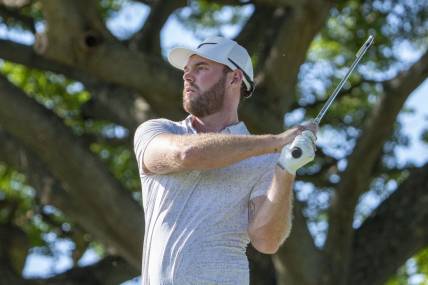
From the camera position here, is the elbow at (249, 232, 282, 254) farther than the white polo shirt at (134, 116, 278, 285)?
Yes

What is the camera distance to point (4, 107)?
11547mm

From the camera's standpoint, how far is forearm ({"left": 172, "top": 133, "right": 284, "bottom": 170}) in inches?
202

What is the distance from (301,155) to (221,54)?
0.85m

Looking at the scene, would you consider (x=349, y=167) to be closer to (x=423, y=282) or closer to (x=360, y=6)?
(x=360, y=6)

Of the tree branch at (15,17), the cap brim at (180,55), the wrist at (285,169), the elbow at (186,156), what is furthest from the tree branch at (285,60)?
the wrist at (285,169)

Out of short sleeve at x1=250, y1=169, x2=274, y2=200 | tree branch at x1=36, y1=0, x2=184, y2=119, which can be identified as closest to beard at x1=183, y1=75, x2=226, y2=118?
short sleeve at x1=250, y1=169, x2=274, y2=200

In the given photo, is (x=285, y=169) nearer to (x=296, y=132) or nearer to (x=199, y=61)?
(x=296, y=132)

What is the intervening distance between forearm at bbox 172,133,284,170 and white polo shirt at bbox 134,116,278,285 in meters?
0.13

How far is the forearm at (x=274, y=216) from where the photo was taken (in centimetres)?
514

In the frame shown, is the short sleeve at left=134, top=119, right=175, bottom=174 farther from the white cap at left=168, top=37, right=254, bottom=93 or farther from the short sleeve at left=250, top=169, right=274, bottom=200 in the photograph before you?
the short sleeve at left=250, top=169, right=274, bottom=200

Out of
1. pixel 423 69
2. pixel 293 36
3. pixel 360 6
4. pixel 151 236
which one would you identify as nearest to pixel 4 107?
pixel 293 36

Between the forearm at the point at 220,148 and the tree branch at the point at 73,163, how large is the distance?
6.41 metres

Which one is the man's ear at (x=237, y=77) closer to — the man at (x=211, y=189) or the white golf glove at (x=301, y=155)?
the man at (x=211, y=189)

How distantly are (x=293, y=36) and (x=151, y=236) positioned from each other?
6670 mm
